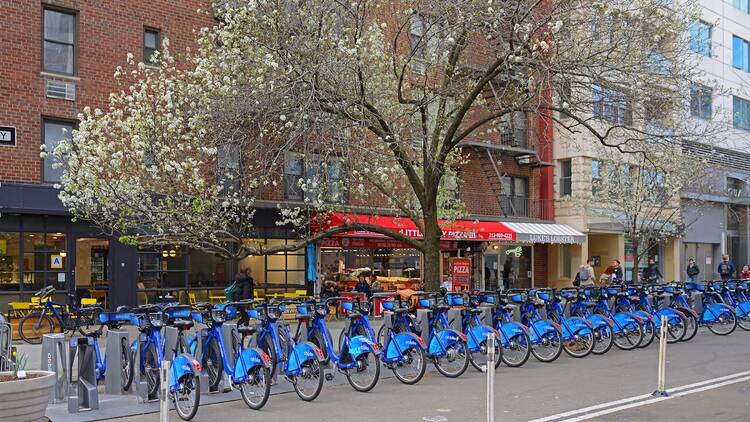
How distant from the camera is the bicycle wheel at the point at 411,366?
1086 centimetres

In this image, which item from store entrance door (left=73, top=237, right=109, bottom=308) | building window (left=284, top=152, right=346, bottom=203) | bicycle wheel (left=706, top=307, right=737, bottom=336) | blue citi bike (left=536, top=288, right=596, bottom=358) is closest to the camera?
blue citi bike (left=536, top=288, right=596, bottom=358)

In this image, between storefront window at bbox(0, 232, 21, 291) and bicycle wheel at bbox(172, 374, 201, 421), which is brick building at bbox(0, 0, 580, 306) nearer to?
storefront window at bbox(0, 232, 21, 291)

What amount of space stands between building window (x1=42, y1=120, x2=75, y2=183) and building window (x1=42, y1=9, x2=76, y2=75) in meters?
1.29

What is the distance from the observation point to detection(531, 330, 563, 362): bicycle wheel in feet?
41.2

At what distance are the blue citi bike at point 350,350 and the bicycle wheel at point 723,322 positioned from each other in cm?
899

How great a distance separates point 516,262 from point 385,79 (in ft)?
56.1

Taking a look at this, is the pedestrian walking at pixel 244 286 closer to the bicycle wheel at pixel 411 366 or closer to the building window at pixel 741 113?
the bicycle wheel at pixel 411 366

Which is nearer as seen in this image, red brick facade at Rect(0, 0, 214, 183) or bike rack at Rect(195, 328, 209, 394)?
bike rack at Rect(195, 328, 209, 394)

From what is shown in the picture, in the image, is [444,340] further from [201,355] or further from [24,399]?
[24,399]

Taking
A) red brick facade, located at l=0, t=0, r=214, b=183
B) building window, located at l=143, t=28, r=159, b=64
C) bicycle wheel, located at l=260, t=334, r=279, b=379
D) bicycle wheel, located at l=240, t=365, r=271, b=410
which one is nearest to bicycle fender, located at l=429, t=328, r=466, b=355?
bicycle wheel, located at l=260, t=334, r=279, b=379

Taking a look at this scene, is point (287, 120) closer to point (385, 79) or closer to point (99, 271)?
point (385, 79)

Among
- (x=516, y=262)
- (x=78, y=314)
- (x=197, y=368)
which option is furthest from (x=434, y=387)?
(x=516, y=262)

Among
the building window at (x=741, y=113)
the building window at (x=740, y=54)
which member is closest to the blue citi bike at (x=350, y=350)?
the building window at (x=741, y=113)

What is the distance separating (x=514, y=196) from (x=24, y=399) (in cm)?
2518
